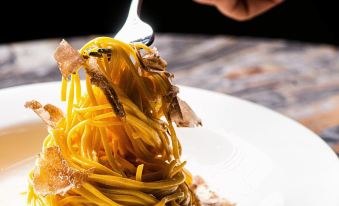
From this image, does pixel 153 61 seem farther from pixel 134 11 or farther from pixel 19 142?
pixel 19 142

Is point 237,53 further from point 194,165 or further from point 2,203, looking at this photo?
point 2,203

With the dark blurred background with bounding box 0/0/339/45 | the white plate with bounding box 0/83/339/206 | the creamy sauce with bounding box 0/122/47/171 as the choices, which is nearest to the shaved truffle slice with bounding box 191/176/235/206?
the white plate with bounding box 0/83/339/206

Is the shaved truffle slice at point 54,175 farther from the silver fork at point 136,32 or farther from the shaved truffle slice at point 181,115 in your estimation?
the silver fork at point 136,32

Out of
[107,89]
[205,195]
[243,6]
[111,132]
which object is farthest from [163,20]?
[107,89]

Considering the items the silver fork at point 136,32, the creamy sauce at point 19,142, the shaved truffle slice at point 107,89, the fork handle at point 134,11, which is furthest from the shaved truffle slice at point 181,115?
the creamy sauce at point 19,142

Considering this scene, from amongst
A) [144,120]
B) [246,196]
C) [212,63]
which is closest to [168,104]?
[144,120]

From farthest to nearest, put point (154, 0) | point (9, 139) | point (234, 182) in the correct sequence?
point (154, 0) → point (9, 139) → point (234, 182)
